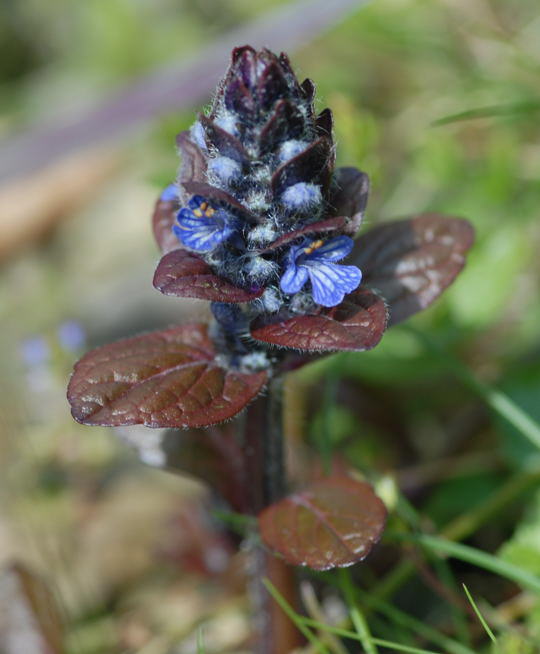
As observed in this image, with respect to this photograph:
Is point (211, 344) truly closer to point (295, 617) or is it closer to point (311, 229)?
point (311, 229)

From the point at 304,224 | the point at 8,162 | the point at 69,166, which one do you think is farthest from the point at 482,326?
the point at 69,166

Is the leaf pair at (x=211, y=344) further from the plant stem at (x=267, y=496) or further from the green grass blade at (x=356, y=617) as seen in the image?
the green grass blade at (x=356, y=617)

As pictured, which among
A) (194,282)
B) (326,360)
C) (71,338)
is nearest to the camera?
(194,282)

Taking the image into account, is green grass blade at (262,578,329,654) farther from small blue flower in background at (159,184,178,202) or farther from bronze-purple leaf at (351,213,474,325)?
small blue flower in background at (159,184,178,202)

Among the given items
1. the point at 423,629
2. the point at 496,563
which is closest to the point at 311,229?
the point at 496,563

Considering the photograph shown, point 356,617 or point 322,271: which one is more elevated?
point 322,271

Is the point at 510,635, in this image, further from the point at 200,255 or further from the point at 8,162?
the point at 8,162
